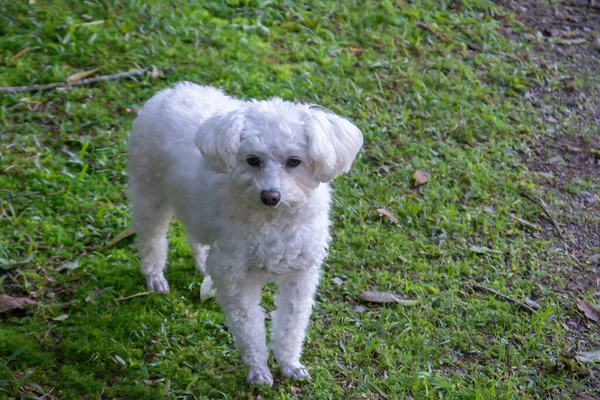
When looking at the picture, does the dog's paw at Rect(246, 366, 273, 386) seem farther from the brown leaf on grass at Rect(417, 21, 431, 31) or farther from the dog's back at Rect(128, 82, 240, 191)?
the brown leaf on grass at Rect(417, 21, 431, 31)

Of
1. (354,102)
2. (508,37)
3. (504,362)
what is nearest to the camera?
(504,362)

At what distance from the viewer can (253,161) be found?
323 cm

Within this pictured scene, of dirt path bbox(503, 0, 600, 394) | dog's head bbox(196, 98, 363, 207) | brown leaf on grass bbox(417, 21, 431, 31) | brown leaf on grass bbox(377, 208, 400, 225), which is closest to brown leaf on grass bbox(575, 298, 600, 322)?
dirt path bbox(503, 0, 600, 394)

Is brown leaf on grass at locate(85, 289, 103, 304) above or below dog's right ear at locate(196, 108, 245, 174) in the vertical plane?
below

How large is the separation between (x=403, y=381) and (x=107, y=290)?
1.77m

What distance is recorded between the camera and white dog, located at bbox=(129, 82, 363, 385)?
317cm

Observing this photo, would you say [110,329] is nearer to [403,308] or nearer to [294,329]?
[294,329]

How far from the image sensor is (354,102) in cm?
599

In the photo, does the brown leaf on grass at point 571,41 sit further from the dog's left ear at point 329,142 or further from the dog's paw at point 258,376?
the dog's paw at point 258,376

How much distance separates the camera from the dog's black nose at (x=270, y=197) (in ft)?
10.2

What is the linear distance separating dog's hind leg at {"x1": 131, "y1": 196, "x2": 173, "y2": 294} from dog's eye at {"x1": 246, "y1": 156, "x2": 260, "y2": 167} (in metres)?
1.00

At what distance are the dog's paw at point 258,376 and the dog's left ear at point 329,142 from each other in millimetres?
1066

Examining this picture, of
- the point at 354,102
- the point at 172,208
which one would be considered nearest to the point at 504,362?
the point at 172,208

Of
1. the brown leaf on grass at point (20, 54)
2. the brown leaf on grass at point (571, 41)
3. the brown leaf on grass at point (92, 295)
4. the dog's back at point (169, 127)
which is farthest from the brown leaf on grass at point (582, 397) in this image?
the brown leaf on grass at point (20, 54)
